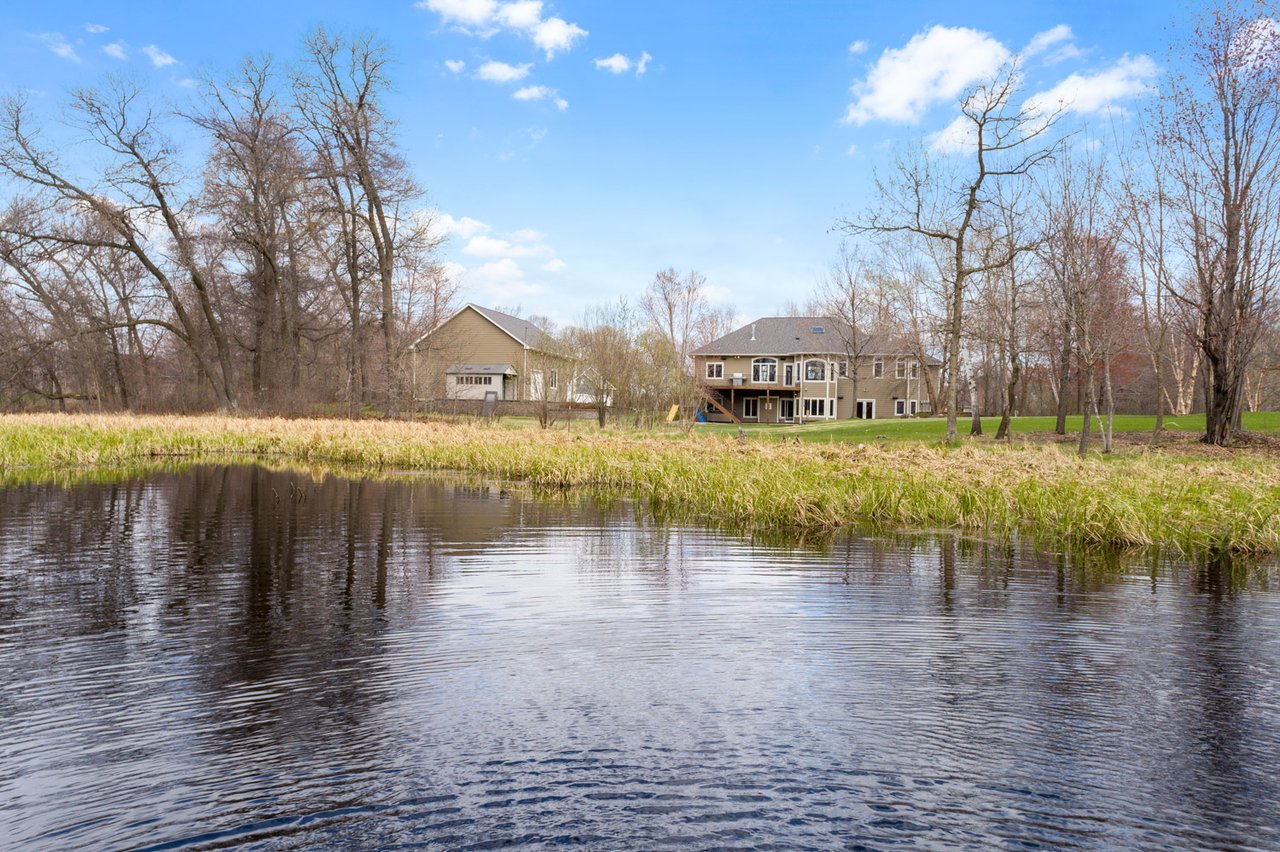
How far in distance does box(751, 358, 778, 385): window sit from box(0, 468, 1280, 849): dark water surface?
158 feet

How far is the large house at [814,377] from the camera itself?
180ft

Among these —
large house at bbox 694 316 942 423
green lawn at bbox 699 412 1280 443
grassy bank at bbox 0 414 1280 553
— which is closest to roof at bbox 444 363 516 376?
large house at bbox 694 316 942 423

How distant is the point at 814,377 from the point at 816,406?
185cm

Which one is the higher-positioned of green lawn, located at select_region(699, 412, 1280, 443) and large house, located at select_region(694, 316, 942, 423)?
large house, located at select_region(694, 316, 942, 423)

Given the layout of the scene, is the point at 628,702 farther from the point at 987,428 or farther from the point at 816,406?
the point at 816,406

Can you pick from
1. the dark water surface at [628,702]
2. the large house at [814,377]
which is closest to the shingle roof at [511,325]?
the large house at [814,377]

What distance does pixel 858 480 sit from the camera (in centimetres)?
1262

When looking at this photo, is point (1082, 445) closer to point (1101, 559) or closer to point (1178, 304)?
point (1178, 304)

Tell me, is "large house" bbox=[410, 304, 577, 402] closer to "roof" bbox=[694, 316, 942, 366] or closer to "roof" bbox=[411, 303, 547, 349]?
"roof" bbox=[411, 303, 547, 349]

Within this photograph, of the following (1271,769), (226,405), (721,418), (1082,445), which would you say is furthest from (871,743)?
(721,418)

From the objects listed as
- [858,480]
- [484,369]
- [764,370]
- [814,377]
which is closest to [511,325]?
[484,369]

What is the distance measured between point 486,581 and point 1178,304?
20.4 meters

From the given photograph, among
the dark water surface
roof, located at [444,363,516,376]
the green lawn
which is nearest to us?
the dark water surface

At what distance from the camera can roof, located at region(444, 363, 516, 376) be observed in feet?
179
